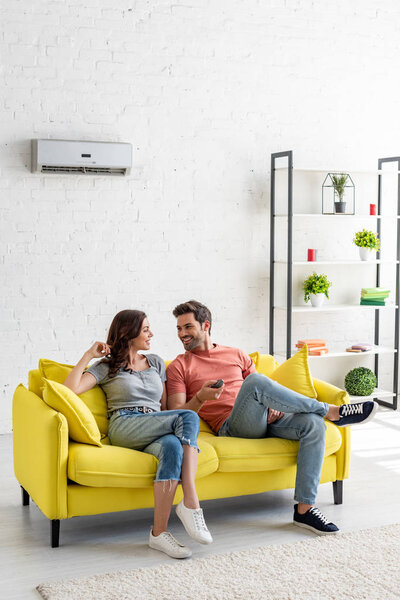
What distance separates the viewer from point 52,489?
337 centimetres

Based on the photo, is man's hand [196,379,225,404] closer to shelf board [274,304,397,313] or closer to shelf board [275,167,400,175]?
shelf board [274,304,397,313]

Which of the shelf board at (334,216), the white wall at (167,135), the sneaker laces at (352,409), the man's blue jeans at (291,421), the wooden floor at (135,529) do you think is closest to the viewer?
the wooden floor at (135,529)

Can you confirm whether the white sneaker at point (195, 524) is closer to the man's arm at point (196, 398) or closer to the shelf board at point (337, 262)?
the man's arm at point (196, 398)

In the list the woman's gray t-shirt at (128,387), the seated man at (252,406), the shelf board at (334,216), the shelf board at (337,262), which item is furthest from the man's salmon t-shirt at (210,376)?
the shelf board at (334,216)

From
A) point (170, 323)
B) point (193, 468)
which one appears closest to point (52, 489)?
point (193, 468)

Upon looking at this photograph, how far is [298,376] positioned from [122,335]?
0.98 meters

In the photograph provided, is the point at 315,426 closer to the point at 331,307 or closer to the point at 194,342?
the point at 194,342

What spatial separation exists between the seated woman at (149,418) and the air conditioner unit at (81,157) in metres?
1.96

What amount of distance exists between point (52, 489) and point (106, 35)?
348cm

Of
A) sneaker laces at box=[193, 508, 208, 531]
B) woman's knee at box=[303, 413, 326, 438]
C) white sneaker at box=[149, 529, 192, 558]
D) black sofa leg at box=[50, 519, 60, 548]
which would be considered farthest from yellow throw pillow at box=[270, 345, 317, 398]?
black sofa leg at box=[50, 519, 60, 548]

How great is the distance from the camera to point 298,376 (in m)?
4.14

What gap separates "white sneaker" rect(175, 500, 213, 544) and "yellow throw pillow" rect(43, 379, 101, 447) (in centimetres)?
48

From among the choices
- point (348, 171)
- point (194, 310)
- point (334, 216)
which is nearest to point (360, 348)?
point (334, 216)

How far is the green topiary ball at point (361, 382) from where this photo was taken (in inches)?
247
